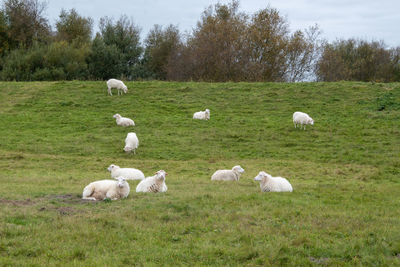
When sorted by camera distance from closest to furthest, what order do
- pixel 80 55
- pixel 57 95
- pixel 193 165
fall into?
pixel 193 165 → pixel 57 95 → pixel 80 55

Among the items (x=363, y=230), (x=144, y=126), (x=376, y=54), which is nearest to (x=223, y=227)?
(x=363, y=230)

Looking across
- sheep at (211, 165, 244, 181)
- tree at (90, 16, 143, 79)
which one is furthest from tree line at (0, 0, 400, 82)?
sheep at (211, 165, 244, 181)

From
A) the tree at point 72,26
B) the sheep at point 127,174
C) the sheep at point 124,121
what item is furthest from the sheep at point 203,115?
the tree at point 72,26

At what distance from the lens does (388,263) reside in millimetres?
7078

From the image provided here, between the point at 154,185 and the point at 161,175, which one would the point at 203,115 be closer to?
the point at 154,185

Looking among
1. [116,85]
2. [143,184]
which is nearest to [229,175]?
[143,184]

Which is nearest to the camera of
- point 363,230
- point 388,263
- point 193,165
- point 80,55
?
point 388,263

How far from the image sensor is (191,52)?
183 ft

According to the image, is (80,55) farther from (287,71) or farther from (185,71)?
(287,71)

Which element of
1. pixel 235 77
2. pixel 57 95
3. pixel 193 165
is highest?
pixel 235 77

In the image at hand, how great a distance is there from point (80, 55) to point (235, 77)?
2141cm

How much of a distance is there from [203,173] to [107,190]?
767cm

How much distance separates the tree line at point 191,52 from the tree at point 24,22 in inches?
5.1

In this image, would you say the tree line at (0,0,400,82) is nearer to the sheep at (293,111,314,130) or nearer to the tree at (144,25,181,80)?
the tree at (144,25,181,80)
